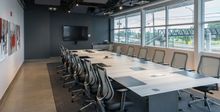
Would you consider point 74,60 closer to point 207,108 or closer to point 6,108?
point 6,108

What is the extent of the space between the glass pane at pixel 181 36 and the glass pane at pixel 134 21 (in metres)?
2.79

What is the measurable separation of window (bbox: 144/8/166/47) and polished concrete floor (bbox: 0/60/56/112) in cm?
474

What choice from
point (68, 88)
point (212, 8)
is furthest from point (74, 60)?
point (212, 8)

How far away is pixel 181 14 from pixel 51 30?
781 cm

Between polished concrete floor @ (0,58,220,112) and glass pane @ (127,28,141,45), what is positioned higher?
glass pane @ (127,28,141,45)

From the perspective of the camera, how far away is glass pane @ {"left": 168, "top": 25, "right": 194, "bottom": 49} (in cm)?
641

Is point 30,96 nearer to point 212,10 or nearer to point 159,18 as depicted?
point 212,10

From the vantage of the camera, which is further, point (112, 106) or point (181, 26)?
point (181, 26)

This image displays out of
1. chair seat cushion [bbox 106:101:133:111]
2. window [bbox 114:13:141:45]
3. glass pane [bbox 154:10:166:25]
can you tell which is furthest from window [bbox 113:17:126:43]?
chair seat cushion [bbox 106:101:133:111]

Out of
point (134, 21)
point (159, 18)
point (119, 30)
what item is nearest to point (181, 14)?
point (159, 18)

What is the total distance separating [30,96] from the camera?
456 centimetres

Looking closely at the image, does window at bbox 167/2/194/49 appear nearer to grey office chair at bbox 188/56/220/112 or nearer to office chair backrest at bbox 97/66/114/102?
grey office chair at bbox 188/56/220/112

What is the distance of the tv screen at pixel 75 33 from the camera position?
1199 centimetres

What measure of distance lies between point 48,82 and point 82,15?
7427 millimetres
